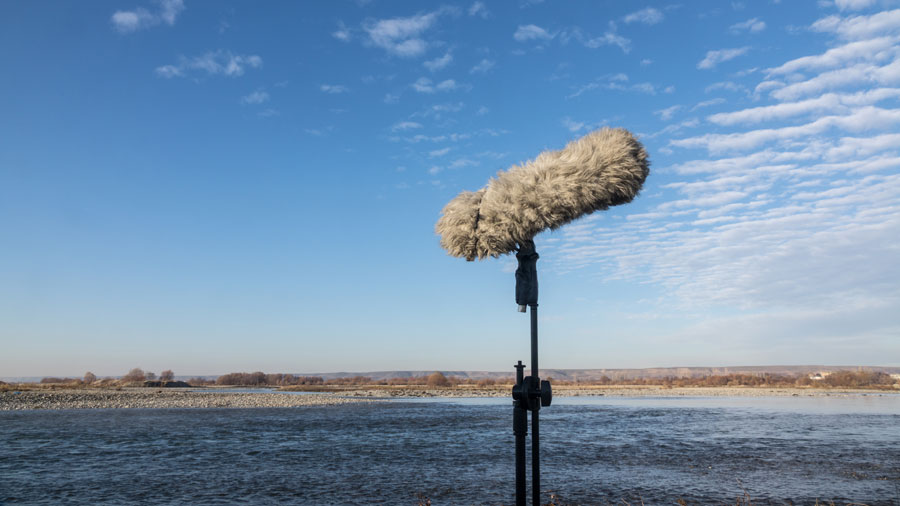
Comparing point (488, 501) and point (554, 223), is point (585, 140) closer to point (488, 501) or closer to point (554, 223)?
point (554, 223)

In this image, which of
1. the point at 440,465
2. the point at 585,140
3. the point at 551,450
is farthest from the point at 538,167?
the point at 551,450

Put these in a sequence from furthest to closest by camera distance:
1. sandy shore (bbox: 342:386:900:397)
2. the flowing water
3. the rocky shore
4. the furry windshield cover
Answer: sandy shore (bbox: 342:386:900:397)
the rocky shore
the flowing water
the furry windshield cover

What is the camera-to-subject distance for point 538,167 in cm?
424

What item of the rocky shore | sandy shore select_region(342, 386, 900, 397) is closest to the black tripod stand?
the rocky shore

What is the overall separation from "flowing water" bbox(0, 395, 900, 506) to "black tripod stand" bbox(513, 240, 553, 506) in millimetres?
7197

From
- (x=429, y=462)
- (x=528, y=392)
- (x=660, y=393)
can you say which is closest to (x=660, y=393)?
(x=660, y=393)

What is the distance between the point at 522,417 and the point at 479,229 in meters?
1.36

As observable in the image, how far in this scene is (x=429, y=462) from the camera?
16.2 metres

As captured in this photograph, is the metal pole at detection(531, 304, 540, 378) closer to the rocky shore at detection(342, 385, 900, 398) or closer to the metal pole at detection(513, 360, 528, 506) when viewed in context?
the metal pole at detection(513, 360, 528, 506)

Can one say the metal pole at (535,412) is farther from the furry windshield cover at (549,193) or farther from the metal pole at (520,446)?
the furry windshield cover at (549,193)

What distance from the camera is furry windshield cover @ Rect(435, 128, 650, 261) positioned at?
4012mm

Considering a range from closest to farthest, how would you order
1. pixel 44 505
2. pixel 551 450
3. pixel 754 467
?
pixel 44 505 → pixel 754 467 → pixel 551 450

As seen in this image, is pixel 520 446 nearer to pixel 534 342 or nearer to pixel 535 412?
pixel 535 412

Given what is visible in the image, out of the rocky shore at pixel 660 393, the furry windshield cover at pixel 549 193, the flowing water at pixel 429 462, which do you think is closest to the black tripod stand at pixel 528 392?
the furry windshield cover at pixel 549 193
